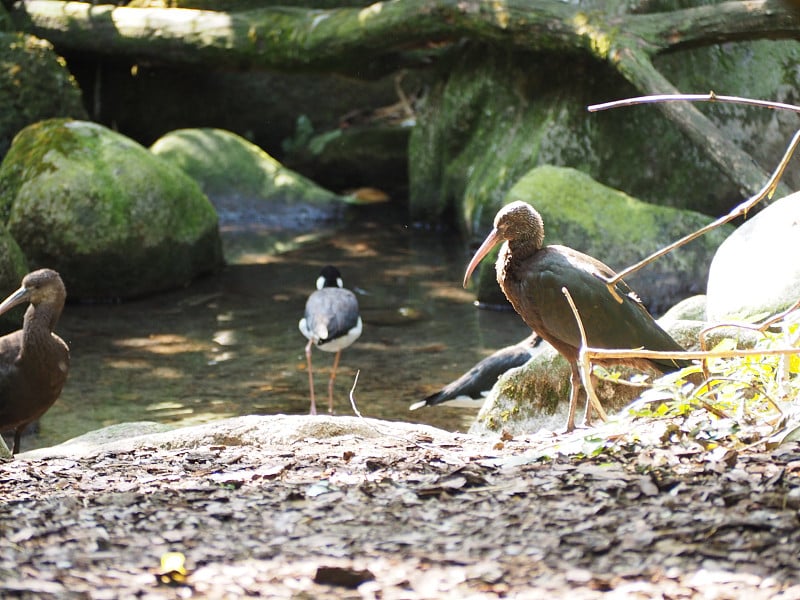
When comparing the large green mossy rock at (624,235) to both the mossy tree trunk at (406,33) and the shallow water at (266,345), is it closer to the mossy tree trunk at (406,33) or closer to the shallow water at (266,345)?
the mossy tree trunk at (406,33)

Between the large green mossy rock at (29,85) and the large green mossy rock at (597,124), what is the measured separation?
4946 millimetres

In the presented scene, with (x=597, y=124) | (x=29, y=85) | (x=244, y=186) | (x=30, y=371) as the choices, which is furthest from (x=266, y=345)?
(x=29, y=85)

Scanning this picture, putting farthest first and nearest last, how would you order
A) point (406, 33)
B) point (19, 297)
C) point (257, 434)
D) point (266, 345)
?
point (406, 33) < point (266, 345) < point (19, 297) < point (257, 434)

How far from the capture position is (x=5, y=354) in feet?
22.8

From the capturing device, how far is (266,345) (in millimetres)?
9578

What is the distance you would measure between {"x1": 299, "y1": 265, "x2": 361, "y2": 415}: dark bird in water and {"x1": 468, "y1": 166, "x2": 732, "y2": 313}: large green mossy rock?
225cm

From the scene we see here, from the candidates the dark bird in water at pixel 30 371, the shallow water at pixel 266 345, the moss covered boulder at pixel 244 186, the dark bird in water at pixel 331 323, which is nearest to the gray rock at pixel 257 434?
the dark bird in water at pixel 30 371

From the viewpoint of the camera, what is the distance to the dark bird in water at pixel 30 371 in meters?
6.76

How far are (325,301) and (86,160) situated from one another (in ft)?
12.3

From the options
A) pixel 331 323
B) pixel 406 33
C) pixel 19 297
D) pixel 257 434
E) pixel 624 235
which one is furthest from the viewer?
pixel 406 33

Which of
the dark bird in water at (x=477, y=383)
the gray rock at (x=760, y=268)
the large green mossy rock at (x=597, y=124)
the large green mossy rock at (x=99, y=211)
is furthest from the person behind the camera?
the large green mossy rock at (x=597, y=124)

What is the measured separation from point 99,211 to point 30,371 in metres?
4.27

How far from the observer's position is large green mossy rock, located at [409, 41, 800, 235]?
1186 centimetres

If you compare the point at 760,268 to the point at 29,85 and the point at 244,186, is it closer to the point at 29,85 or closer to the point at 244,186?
the point at 244,186
